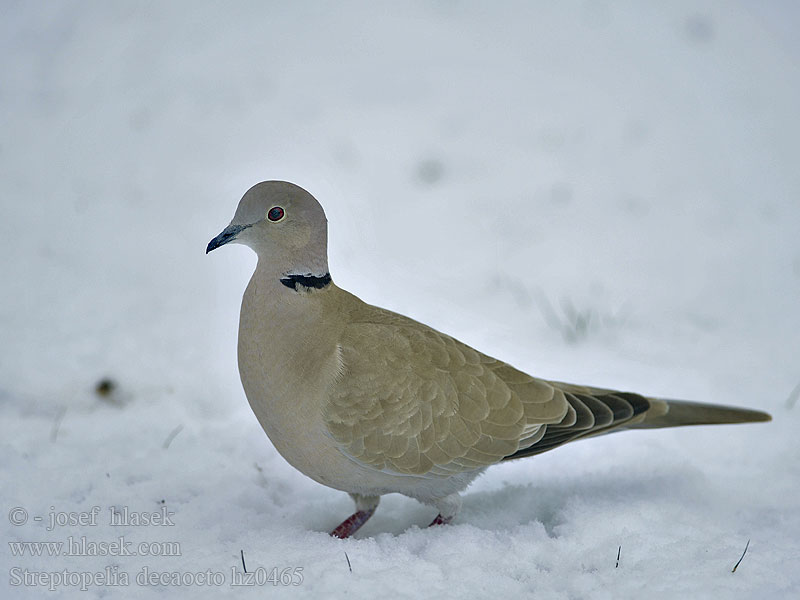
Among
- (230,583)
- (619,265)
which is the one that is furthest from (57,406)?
(619,265)

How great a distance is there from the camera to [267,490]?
10.3ft

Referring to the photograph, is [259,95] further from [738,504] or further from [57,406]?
[738,504]

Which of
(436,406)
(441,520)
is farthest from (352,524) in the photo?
(436,406)

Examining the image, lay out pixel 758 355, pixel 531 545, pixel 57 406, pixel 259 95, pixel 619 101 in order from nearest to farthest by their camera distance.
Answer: pixel 531 545 < pixel 57 406 < pixel 758 355 < pixel 259 95 < pixel 619 101

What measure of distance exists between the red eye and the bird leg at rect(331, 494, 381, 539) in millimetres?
1045

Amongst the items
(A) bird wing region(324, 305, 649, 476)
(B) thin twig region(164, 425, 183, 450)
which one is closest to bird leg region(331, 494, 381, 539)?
(A) bird wing region(324, 305, 649, 476)

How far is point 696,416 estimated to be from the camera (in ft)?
10.2

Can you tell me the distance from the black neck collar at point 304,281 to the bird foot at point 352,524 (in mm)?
845

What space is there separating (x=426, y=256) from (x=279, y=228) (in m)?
2.54

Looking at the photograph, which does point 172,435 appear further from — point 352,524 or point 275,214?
point 275,214

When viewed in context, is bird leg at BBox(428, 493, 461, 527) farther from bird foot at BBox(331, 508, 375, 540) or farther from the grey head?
the grey head

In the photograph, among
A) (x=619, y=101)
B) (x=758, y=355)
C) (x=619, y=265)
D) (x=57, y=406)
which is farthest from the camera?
(x=619, y=101)

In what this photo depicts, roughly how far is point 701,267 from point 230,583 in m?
3.90

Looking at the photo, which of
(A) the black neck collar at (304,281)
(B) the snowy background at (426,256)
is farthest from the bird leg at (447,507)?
(A) the black neck collar at (304,281)
